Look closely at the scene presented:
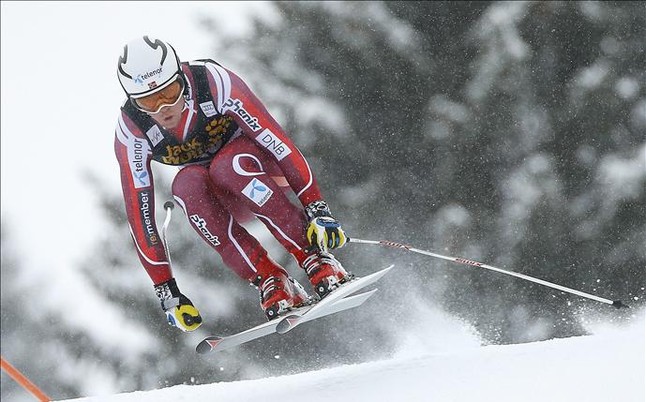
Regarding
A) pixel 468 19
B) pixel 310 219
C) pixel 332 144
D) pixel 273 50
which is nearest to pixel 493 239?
pixel 332 144

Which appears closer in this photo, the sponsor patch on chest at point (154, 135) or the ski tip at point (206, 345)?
the ski tip at point (206, 345)

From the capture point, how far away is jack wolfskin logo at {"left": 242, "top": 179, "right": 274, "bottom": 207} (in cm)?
488

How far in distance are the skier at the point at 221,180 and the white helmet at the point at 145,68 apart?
50 millimetres

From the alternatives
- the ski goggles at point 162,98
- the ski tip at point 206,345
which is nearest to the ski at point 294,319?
the ski tip at point 206,345

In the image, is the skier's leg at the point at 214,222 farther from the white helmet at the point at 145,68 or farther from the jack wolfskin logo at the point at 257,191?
the white helmet at the point at 145,68

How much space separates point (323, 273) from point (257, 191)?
53 centimetres

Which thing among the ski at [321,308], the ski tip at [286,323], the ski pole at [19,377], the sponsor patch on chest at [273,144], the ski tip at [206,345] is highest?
the sponsor patch on chest at [273,144]

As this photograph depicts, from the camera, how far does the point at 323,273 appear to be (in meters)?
4.89

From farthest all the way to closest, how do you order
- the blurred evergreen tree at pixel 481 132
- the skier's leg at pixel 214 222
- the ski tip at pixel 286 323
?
the blurred evergreen tree at pixel 481 132
the skier's leg at pixel 214 222
the ski tip at pixel 286 323

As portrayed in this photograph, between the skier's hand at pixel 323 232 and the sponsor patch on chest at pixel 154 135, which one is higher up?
the skier's hand at pixel 323 232

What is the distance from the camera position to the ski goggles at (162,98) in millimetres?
4727

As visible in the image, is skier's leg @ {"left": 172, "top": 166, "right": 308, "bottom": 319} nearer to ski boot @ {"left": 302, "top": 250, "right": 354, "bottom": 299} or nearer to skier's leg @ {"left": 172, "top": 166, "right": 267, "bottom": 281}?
skier's leg @ {"left": 172, "top": 166, "right": 267, "bottom": 281}

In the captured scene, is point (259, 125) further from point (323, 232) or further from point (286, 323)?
point (286, 323)

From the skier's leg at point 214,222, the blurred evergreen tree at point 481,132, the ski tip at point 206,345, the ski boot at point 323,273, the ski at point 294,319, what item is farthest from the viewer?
the blurred evergreen tree at point 481,132
